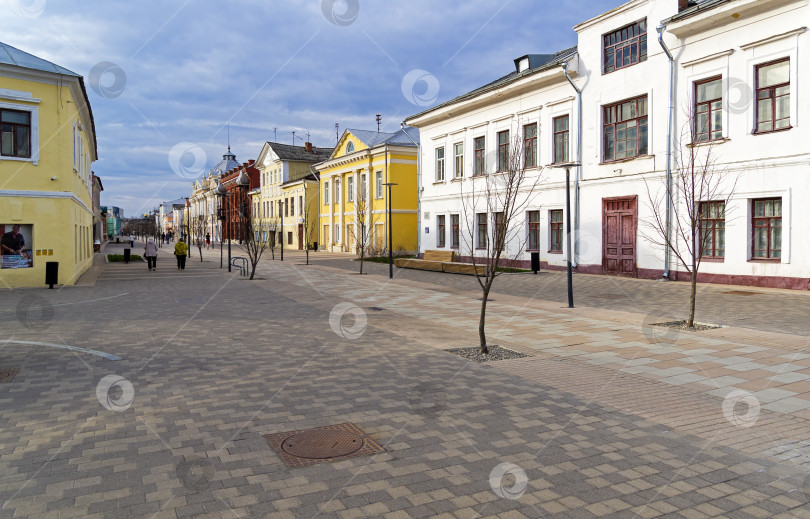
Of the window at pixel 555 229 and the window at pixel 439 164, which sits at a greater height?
the window at pixel 439 164

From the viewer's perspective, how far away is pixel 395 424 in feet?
18.0

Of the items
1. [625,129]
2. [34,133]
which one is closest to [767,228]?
[625,129]

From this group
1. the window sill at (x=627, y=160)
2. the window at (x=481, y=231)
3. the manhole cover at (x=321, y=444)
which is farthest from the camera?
the window at (x=481, y=231)

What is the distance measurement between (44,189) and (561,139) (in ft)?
68.1

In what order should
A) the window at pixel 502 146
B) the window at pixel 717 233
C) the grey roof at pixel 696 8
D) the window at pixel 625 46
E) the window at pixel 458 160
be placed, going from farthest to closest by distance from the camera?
the window at pixel 458 160, the window at pixel 502 146, the window at pixel 625 46, the window at pixel 717 233, the grey roof at pixel 696 8

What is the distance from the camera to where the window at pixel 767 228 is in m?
17.8

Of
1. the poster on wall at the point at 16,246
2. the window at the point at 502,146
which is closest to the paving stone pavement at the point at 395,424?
the poster on wall at the point at 16,246

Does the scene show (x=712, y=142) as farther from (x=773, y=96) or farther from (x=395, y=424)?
(x=395, y=424)

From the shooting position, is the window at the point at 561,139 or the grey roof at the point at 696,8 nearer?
the grey roof at the point at 696,8

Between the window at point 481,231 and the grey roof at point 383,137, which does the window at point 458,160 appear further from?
the grey roof at point 383,137

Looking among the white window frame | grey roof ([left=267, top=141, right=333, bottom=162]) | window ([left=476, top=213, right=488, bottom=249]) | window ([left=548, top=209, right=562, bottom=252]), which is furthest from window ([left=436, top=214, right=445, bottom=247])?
grey roof ([left=267, top=141, right=333, bottom=162])

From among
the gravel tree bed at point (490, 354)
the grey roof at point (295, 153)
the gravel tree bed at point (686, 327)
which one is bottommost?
the gravel tree bed at point (490, 354)

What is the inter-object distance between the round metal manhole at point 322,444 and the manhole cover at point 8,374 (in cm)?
440

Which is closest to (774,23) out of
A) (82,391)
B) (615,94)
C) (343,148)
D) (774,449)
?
(615,94)
